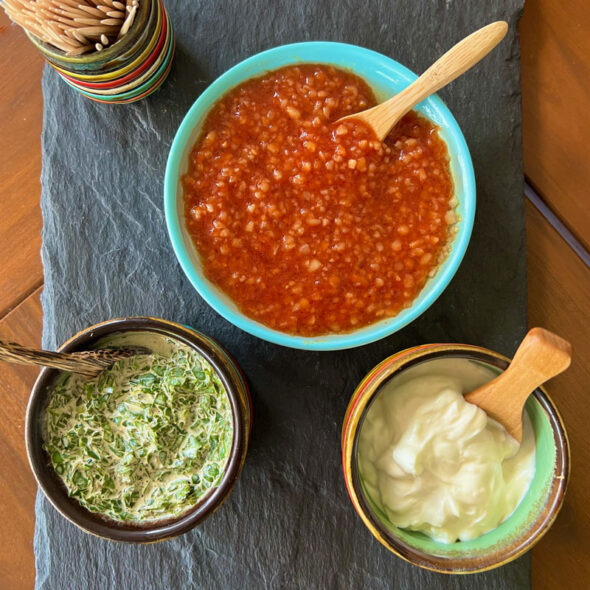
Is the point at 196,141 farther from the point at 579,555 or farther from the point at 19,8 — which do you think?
the point at 579,555

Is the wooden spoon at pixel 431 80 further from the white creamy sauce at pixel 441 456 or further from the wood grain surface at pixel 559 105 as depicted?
the white creamy sauce at pixel 441 456

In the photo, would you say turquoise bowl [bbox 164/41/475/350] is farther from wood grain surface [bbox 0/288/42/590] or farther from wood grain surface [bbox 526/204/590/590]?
wood grain surface [bbox 0/288/42/590]

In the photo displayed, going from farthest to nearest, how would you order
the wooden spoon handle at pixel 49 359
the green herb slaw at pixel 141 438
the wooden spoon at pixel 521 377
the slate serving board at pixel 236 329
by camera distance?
the slate serving board at pixel 236 329
the green herb slaw at pixel 141 438
the wooden spoon at pixel 521 377
the wooden spoon handle at pixel 49 359

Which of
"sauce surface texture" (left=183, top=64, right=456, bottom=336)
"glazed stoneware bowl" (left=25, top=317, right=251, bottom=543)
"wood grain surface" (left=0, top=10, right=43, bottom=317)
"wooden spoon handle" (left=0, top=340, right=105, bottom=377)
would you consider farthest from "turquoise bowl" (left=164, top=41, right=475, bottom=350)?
"wood grain surface" (left=0, top=10, right=43, bottom=317)

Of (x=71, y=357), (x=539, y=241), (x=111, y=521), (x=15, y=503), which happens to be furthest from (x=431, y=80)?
(x=15, y=503)

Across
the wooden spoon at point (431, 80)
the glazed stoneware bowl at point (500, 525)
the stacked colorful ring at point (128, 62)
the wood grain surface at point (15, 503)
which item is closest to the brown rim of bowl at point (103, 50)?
the stacked colorful ring at point (128, 62)
